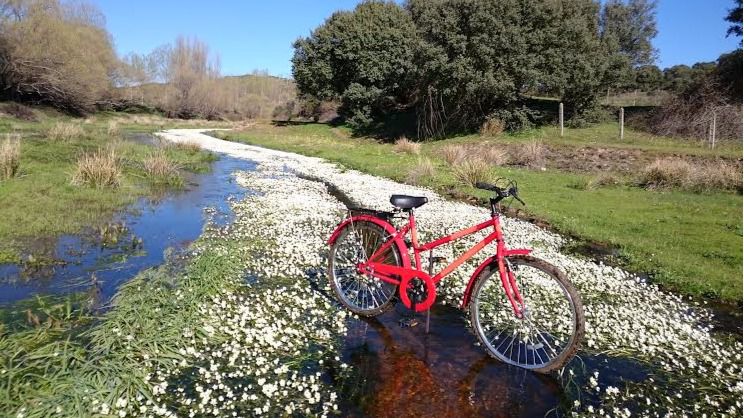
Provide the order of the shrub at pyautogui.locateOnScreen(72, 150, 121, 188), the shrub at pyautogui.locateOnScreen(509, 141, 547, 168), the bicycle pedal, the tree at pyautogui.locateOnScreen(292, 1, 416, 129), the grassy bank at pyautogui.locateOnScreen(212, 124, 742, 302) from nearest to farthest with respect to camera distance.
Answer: the bicycle pedal
the grassy bank at pyautogui.locateOnScreen(212, 124, 742, 302)
the shrub at pyautogui.locateOnScreen(72, 150, 121, 188)
the shrub at pyautogui.locateOnScreen(509, 141, 547, 168)
the tree at pyautogui.locateOnScreen(292, 1, 416, 129)

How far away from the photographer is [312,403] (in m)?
4.88

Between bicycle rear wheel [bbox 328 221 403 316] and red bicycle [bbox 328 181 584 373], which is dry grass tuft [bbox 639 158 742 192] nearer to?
red bicycle [bbox 328 181 584 373]

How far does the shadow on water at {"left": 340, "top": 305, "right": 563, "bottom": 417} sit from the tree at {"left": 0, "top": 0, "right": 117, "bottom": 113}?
63611 millimetres

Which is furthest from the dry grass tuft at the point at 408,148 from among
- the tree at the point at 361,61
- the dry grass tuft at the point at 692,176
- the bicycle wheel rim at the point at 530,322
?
the bicycle wheel rim at the point at 530,322

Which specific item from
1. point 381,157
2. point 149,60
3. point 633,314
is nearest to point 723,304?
point 633,314

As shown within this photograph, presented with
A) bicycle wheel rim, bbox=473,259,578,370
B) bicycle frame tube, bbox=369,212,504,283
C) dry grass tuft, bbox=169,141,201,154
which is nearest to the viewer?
bicycle wheel rim, bbox=473,259,578,370

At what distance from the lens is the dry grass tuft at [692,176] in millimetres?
17531

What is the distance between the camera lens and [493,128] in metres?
37.4

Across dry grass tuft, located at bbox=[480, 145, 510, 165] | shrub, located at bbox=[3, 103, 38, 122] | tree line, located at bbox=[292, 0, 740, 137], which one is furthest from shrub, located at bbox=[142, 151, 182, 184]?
shrub, located at bbox=[3, 103, 38, 122]

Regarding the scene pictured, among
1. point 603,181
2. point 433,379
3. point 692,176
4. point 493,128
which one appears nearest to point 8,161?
point 433,379

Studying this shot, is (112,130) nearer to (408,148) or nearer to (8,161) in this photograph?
(408,148)

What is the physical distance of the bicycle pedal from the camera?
6.78 meters

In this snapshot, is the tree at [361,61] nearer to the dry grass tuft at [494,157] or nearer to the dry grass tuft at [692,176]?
the dry grass tuft at [494,157]

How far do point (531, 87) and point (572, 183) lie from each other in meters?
19.6
